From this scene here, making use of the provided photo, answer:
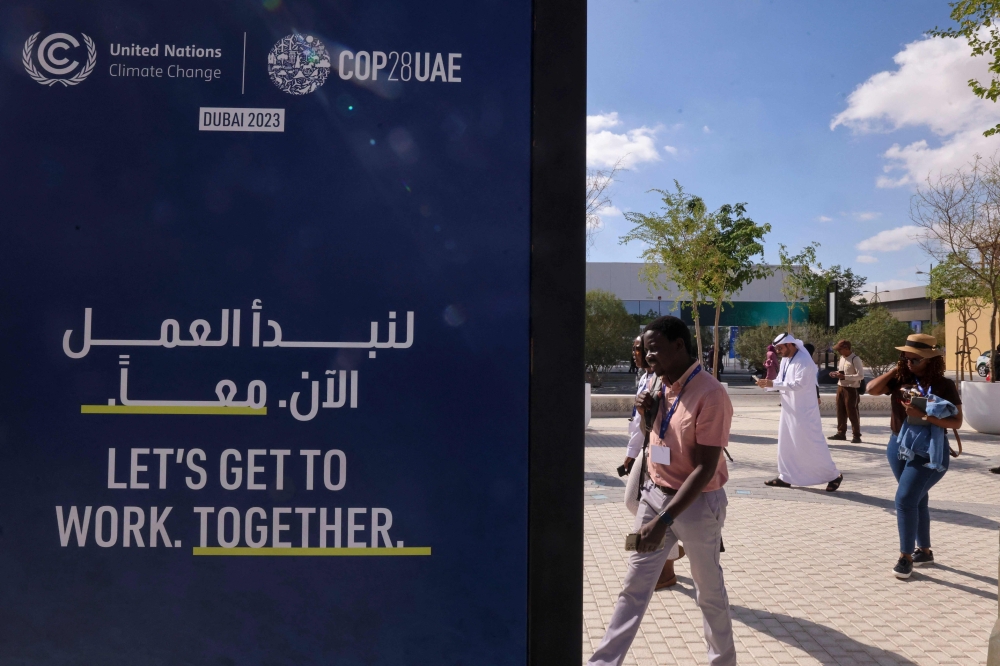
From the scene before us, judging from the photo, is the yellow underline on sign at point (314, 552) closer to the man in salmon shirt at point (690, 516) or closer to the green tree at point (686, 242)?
the man in salmon shirt at point (690, 516)

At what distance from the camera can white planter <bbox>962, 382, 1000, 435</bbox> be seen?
13.1 m

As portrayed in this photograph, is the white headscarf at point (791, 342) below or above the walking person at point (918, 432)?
above

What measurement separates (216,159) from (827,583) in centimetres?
510

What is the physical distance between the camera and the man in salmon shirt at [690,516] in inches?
124

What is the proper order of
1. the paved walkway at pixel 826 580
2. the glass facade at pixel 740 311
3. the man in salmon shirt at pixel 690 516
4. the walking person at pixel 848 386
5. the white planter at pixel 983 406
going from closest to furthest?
the man in salmon shirt at pixel 690 516, the paved walkway at pixel 826 580, the walking person at pixel 848 386, the white planter at pixel 983 406, the glass facade at pixel 740 311

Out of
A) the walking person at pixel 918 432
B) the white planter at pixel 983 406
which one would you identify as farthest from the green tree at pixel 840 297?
the walking person at pixel 918 432

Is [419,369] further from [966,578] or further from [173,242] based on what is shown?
[966,578]

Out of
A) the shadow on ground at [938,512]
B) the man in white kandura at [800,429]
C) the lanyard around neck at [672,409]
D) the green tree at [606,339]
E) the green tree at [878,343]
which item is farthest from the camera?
the green tree at [878,343]

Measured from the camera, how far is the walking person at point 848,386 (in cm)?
1190

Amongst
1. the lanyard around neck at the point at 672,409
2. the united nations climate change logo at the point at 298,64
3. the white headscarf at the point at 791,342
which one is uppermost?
the united nations climate change logo at the point at 298,64

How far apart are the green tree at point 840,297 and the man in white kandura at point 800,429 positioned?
34986mm

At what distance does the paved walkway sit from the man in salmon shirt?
0.66m

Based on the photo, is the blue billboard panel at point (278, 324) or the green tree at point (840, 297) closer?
the blue billboard panel at point (278, 324)

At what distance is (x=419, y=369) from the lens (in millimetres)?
1700
